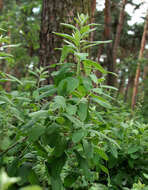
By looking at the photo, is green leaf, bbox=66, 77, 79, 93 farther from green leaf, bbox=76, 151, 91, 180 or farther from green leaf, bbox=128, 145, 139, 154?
green leaf, bbox=128, 145, 139, 154

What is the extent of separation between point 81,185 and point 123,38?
77.6 ft

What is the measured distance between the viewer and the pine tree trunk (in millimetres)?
3203

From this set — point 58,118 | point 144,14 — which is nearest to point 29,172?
point 58,118

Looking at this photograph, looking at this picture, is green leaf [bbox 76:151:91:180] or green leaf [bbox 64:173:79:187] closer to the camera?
green leaf [bbox 76:151:91:180]

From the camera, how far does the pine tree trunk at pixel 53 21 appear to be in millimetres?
3203

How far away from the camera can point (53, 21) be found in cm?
324

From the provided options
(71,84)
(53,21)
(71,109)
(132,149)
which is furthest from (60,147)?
(53,21)

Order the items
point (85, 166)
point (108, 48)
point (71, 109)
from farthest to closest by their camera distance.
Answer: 1. point (108, 48)
2. point (85, 166)
3. point (71, 109)

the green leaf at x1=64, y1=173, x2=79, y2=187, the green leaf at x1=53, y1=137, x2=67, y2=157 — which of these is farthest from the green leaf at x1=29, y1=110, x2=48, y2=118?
the green leaf at x1=64, y1=173, x2=79, y2=187

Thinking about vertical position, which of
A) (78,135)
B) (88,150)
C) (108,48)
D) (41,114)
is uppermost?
(108,48)

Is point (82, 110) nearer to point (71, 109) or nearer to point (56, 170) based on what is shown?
point (71, 109)

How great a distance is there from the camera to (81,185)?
2.30 metres

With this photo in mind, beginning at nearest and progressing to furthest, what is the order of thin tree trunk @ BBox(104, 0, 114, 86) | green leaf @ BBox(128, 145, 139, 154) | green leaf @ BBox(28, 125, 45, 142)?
green leaf @ BBox(28, 125, 45, 142)
green leaf @ BBox(128, 145, 139, 154)
thin tree trunk @ BBox(104, 0, 114, 86)

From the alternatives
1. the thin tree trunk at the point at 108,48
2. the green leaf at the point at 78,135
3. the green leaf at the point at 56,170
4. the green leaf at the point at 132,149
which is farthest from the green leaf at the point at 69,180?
the thin tree trunk at the point at 108,48
